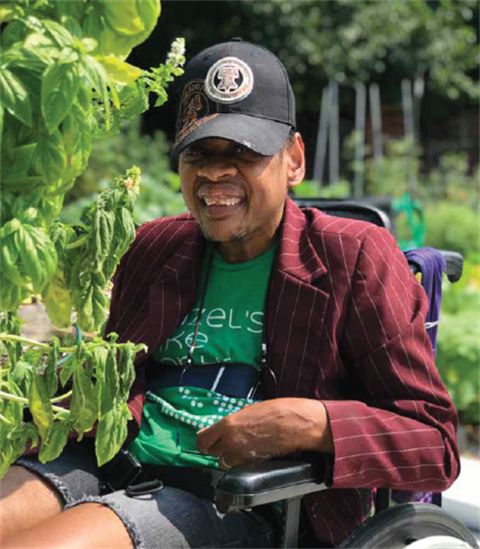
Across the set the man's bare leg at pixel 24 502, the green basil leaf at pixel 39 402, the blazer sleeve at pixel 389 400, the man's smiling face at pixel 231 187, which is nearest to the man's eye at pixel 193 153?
the man's smiling face at pixel 231 187

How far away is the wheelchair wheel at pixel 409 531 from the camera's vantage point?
67.2 inches

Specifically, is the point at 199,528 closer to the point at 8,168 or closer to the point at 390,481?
the point at 390,481

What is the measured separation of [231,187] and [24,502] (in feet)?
2.66

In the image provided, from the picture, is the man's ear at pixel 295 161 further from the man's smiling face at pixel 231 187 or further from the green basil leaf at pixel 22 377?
the green basil leaf at pixel 22 377

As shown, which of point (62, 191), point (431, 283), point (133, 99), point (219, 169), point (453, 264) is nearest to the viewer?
point (62, 191)

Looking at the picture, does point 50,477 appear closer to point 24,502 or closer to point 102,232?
point 24,502

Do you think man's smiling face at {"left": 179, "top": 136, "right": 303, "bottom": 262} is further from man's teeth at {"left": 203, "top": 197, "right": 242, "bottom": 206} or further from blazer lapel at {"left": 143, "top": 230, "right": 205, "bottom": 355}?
blazer lapel at {"left": 143, "top": 230, "right": 205, "bottom": 355}

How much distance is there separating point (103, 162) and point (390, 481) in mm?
9414

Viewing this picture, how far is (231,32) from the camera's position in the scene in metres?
14.4

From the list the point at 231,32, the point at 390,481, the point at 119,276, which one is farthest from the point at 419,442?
the point at 231,32

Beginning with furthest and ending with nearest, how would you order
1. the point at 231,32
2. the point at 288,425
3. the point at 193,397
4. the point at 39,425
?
the point at 231,32
the point at 193,397
the point at 288,425
the point at 39,425

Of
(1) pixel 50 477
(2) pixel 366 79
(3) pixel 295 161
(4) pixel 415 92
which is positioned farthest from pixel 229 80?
(4) pixel 415 92

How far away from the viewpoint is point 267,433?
1688 mm

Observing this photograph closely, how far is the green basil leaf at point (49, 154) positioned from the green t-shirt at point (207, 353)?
1045 mm
